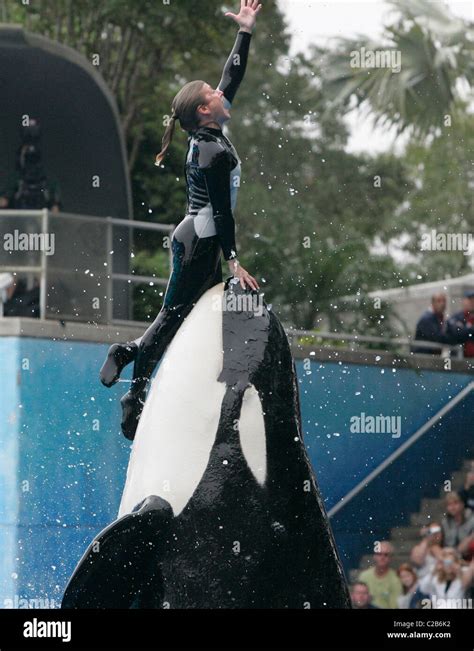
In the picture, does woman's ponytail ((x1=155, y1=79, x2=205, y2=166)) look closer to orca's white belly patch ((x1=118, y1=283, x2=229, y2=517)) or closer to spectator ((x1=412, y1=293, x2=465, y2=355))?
orca's white belly patch ((x1=118, y1=283, x2=229, y2=517))

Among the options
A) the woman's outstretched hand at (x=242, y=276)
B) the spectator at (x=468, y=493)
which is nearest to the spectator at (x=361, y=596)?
the spectator at (x=468, y=493)

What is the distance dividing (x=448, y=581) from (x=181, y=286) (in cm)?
720

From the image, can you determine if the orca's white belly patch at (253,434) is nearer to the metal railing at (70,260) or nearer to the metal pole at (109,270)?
the metal railing at (70,260)

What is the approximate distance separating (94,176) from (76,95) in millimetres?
1087

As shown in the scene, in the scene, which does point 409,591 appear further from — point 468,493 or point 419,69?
point 419,69

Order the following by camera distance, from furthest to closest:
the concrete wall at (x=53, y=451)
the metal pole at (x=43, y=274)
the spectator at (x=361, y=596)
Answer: the metal pole at (x=43, y=274) → the concrete wall at (x=53, y=451) → the spectator at (x=361, y=596)

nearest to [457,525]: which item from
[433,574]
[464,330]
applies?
[433,574]

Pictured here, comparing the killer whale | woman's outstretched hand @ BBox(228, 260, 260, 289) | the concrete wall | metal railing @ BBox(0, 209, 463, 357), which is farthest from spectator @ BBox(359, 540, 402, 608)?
woman's outstretched hand @ BBox(228, 260, 260, 289)

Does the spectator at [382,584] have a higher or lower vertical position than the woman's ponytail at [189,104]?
lower

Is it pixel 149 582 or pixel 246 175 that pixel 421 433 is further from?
pixel 246 175

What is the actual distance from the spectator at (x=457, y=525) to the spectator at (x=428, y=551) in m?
0.09

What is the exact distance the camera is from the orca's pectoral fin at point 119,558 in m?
7.85

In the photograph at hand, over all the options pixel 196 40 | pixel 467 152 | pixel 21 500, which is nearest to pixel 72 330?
pixel 21 500

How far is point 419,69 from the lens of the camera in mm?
23969
